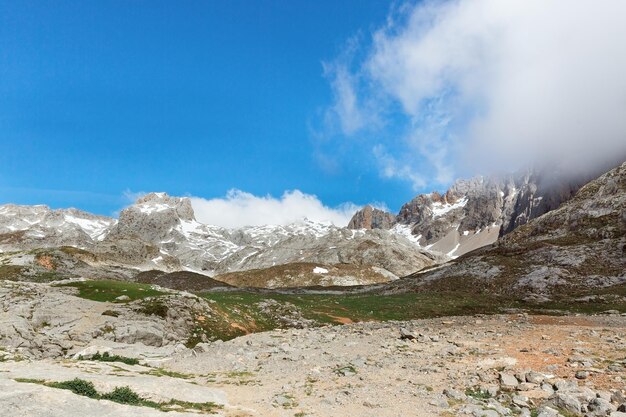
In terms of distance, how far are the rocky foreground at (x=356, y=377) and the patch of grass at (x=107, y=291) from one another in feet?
46.4

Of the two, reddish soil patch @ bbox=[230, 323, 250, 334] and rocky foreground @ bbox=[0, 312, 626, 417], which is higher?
reddish soil patch @ bbox=[230, 323, 250, 334]

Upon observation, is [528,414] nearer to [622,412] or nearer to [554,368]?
[622,412]

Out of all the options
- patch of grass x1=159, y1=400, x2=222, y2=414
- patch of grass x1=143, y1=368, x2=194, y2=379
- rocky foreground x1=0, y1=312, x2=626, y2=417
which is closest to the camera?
rocky foreground x1=0, y1=312, x2=626, y2=417

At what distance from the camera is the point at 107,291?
164ft

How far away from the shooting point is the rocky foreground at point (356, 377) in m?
16.2

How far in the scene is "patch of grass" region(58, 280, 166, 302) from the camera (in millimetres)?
47438

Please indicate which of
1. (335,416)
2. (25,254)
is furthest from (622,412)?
Result: (25,254)

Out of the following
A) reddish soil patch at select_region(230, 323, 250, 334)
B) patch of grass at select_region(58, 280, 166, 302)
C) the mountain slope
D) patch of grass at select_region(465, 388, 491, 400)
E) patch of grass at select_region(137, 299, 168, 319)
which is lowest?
patch of grass at select_region(465, 388, 491, 400)

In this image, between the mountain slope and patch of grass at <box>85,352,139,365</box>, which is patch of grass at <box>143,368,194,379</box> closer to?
patch of grass at <box>85,352,139,365</box>

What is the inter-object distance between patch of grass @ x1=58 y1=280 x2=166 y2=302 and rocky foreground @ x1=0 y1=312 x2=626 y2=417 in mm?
14136

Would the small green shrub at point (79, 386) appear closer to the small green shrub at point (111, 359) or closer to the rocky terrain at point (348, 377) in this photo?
the rocky terrain at point (348, 377)

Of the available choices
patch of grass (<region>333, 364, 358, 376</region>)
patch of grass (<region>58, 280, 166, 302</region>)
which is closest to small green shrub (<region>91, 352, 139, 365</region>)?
→ patch of grass (<region>333, 364, 358, 376</region>)

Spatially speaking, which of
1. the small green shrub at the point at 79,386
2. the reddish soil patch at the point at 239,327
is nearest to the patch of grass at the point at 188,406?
the small green shrub at the point at 79,386

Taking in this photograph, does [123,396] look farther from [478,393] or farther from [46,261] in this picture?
[46,261]
